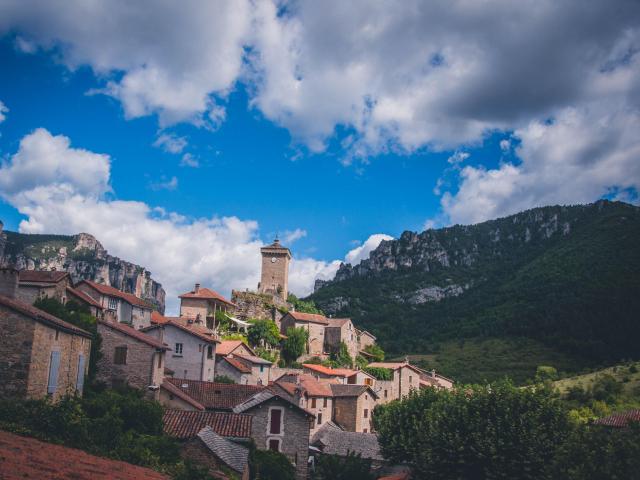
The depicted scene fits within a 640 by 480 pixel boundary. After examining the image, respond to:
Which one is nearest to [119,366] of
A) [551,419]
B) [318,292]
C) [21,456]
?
[21,456]

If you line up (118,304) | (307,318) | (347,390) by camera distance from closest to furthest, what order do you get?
(118,304) → (347,390) → (307,318)

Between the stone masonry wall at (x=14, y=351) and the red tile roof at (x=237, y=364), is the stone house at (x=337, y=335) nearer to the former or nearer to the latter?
the red tile roof at (x=237, y=364)

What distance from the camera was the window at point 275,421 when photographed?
41.3 m

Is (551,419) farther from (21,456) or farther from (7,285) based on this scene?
(7,285)

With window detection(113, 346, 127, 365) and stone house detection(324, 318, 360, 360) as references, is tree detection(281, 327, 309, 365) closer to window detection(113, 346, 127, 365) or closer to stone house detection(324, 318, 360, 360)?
stone house detection(324, 318, 360, 360)

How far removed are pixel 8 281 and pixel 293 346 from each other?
5212 centimetres

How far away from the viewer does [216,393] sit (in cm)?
4566

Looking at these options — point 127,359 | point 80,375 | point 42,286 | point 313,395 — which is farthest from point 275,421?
point 42,286

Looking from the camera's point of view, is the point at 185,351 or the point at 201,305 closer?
the point at 185,351

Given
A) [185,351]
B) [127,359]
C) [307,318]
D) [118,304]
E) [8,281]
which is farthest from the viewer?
[307,318]

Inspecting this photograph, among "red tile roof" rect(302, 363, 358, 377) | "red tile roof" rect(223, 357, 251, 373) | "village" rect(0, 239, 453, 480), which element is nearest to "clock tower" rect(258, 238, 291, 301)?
"village" rect(0, 239, 453, 480)

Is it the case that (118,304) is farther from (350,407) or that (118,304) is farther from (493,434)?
(493,434)

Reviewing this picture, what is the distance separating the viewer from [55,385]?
26031 mm

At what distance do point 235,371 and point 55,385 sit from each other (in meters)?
32.6
